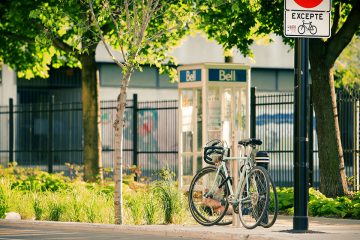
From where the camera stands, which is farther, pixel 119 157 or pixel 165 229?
pixel 119 157

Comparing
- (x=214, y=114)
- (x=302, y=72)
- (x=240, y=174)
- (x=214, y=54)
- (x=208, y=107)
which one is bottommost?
(x=240, y=174)

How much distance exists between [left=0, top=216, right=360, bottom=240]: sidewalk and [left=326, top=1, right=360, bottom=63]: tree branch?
211 inches

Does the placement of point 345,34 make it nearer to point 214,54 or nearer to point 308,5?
point 308,5

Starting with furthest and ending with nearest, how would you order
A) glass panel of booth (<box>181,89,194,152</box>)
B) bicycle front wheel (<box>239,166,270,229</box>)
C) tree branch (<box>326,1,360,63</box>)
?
tree branch (<box>326,1,360,63</box>), glass panel of booth (<box>181,89,194,152</box>), bicycle front wheel (<box>239,166,270,229</box>)

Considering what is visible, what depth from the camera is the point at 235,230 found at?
13.9 m

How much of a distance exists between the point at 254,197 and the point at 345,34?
7.89 metres

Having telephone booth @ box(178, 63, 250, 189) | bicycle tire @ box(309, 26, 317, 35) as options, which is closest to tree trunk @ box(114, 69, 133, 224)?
telephone booth @ box(178, 63, 250, 189)

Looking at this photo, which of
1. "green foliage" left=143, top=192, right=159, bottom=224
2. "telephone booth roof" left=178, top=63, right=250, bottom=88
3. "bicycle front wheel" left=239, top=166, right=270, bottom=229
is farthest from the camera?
"telephone booth roof" left=178, top=63, right=250, bottom=88

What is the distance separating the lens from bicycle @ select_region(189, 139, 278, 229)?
13.7 m

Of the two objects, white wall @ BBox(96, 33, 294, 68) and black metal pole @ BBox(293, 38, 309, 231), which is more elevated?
white wall @ BBox(96, 33, 294, 68)

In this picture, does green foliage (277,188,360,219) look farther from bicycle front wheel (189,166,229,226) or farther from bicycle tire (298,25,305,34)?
bicycle tire (298,25,305,34)

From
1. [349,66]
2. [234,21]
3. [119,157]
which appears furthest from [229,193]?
[349,66]

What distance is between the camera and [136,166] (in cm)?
2597

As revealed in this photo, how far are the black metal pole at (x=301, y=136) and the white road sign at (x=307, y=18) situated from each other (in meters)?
0.15
